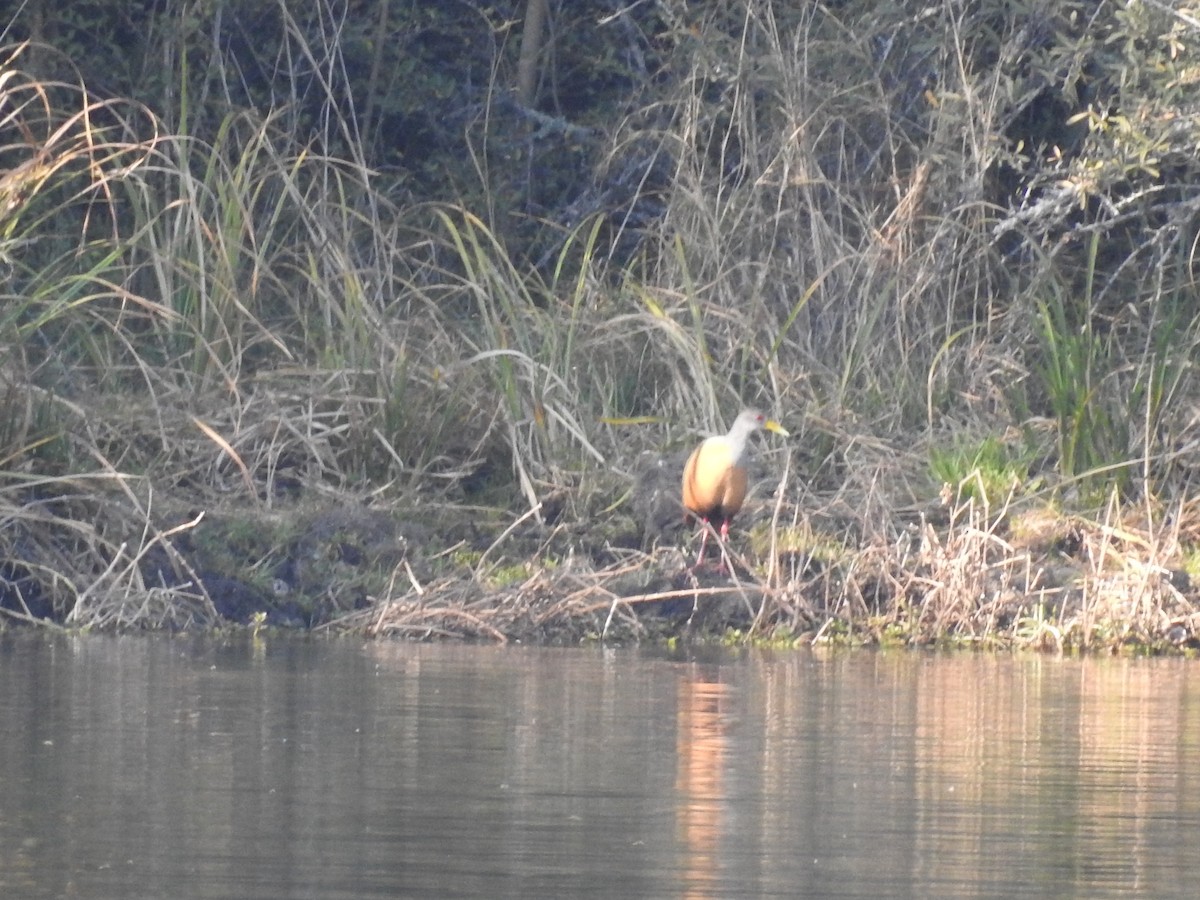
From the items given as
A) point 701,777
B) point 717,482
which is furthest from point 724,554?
point 701,777

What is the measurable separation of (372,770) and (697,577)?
4.09 meters

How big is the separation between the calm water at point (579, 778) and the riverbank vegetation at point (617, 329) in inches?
44.2

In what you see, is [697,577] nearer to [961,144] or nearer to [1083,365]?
[1083,365]

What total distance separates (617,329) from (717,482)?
224 cm

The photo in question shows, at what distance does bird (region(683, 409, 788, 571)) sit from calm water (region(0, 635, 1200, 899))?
57.3 inches

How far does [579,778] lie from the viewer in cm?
563

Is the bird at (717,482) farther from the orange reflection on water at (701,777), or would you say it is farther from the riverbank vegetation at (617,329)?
the orange reflection on water at (701,777)

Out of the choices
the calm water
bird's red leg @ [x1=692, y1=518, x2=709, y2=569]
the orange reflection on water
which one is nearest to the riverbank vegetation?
bird's red leg @ [x1=692, y1=518, x2=709, y2=569]

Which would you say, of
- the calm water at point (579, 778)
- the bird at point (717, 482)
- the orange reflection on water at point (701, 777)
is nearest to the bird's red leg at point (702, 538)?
the bird at point (717, 482)

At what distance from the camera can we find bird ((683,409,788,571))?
9641mm

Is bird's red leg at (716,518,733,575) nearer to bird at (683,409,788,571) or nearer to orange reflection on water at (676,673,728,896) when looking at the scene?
bird at (683,409,788,571)

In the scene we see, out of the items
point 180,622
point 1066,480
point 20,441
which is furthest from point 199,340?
point 1066,480

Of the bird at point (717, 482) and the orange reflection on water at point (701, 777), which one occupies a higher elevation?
the bird at point (717, 482)

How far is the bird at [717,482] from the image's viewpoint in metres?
9.64
